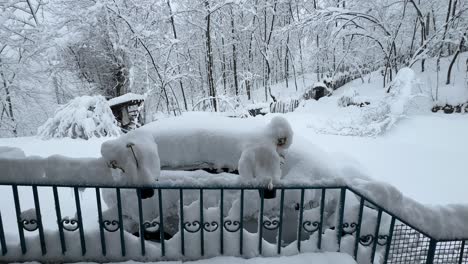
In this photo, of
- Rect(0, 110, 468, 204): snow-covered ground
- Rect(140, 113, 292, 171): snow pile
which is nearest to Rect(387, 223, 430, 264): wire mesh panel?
Rect(0, 110, 468, 204): snow-covered ground

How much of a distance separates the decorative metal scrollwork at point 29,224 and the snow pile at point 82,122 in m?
6.72

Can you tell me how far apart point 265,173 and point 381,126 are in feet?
23.8

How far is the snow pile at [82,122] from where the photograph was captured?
9055 millimetres

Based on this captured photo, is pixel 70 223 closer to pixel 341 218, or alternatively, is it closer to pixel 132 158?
pixel 132 158

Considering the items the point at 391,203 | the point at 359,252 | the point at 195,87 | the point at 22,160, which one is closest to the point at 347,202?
the point at 359,252

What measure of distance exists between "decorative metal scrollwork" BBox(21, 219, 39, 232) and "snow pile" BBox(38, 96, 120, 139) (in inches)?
265

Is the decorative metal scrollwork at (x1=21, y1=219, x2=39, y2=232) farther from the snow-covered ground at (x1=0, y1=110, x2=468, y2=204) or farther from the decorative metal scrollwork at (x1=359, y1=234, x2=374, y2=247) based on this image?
the snow-covered ground at (x1=0, y1=110, x2=468, y2=204)

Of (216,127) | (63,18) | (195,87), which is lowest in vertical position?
(195,87)

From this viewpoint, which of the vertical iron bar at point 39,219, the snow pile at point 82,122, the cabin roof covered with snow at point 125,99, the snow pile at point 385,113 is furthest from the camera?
the cabin roof covered with snow at point 125,99

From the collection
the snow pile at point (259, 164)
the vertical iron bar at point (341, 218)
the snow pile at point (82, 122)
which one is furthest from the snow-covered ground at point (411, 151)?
the snow pile at point (259, 164)

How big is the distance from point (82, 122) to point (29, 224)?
Result: 279 inches

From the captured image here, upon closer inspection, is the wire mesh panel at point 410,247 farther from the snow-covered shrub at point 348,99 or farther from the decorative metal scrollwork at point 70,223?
the snow-covered shrub at point 348,99

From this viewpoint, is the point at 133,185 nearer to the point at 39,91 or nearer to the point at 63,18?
the point at 63,18

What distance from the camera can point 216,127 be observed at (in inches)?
167
